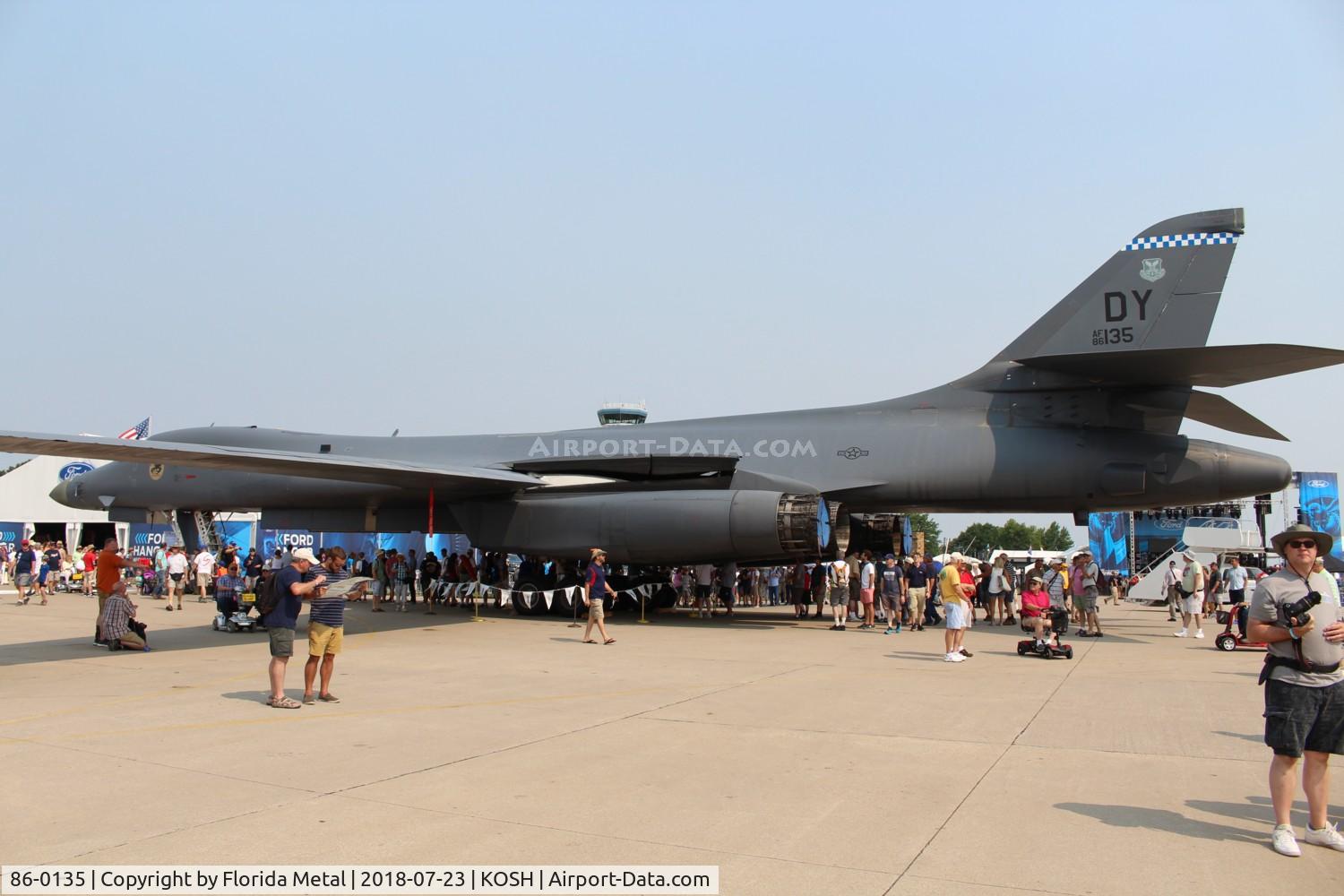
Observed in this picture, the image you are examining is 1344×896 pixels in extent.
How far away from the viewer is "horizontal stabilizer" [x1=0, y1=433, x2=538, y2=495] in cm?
1158

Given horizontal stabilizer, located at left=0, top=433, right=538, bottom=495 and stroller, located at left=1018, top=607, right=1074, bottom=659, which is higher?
horizontal stabilizer, located at left=0, top=433, right=538, bottom=495

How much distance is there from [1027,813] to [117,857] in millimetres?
4395

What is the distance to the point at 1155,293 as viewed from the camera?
15.0 m

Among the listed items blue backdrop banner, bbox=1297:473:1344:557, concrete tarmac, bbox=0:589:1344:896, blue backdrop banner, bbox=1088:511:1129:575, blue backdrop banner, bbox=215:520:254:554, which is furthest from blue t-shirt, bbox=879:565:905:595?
blue backdrop banner, bbox=1297:473:1344:557

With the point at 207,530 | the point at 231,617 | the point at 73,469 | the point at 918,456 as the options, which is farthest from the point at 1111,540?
the point at 73,469

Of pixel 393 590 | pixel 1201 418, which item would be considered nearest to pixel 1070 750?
pixel 1201 418

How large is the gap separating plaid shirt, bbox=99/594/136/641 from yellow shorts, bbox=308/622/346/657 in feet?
16.5

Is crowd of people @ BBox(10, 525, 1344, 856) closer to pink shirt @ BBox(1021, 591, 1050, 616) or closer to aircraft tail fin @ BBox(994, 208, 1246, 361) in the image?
pink shirt @ BBox(1021, 591, 1050, 616)

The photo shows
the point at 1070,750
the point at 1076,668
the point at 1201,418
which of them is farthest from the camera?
the point at 1201,418

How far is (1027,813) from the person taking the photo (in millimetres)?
4988

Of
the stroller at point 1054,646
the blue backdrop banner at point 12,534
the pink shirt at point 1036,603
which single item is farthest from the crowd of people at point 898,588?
the blue backdrop banner at point 12,534

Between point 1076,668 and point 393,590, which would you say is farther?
point 393,590

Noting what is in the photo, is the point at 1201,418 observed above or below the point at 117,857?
above

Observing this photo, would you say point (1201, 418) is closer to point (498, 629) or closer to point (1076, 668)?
point (1076, 668)
